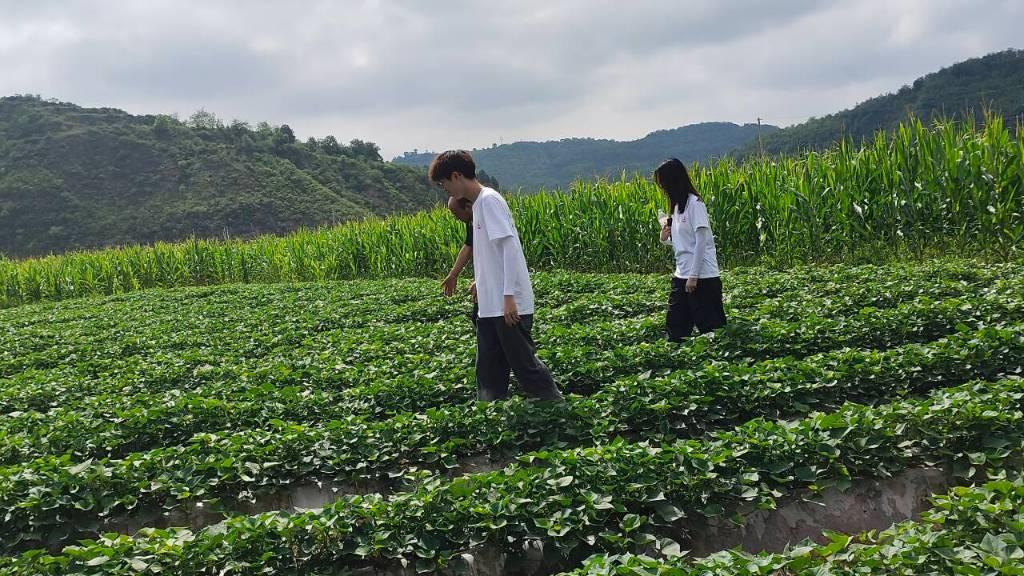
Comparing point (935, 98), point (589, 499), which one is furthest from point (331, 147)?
point (589, 499)

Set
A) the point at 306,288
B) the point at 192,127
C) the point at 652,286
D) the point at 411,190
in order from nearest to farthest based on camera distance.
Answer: the point at 652,286 < the point at 306,288 < the point at 411,190 < the point at 192,127

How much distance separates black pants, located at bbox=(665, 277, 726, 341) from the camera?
20.9 feet

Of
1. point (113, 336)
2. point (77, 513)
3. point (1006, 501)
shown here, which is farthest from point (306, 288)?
point (1006, 501)

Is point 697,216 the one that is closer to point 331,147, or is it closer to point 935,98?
point 935,98

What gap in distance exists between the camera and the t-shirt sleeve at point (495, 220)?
473 cm

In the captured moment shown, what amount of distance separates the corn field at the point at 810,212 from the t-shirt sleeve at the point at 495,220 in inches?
350

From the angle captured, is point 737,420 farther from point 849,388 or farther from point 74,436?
point 74,436

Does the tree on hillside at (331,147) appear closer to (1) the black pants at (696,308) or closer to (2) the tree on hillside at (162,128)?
(2) the tree on hillside at (162,128)

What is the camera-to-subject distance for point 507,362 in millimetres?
5211

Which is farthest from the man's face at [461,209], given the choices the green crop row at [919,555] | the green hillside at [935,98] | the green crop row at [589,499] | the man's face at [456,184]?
the green hillside at [935,98]

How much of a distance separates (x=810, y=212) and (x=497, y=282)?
8.98 m

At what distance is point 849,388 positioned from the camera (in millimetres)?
5109

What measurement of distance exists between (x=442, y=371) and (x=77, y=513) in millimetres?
2988

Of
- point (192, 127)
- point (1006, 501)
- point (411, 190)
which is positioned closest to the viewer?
point (1006, 501)
